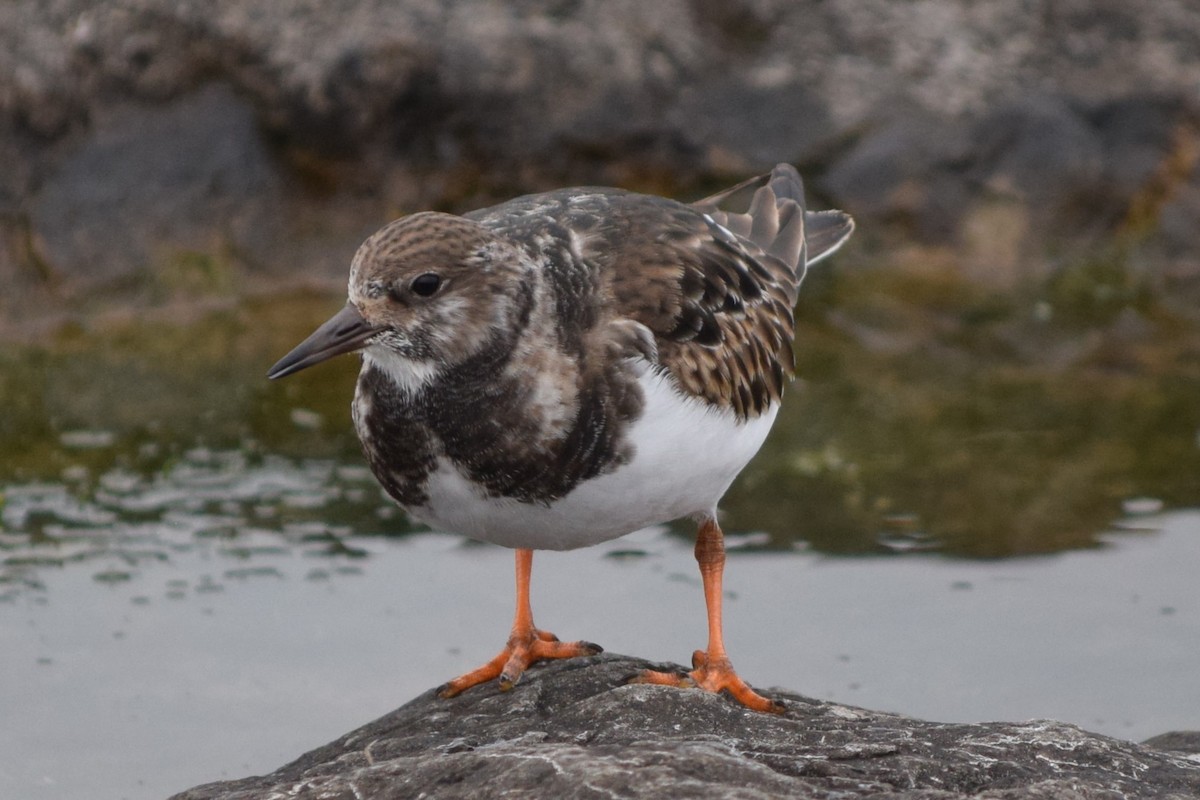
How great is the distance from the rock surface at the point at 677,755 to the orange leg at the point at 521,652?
0.16 ft

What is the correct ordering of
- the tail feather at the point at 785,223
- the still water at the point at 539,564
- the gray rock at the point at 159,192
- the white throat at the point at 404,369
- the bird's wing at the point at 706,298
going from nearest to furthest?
the white throat at the point at 404,369 → the bird's wing at the point at 706,298 → the still water at the point at 539,564 → the tail feather at the point at 785,223 → the gray rock at the point at 159,192

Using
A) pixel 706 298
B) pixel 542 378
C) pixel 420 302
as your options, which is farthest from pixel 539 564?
pixel 420 302

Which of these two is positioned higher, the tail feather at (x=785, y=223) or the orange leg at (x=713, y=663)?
the tail feather at (x=785, y=223)

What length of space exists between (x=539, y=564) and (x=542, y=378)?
250 centimetres

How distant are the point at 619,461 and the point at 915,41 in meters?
5.56

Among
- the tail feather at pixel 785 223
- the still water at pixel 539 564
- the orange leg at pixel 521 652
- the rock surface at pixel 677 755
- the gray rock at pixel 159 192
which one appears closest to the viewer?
the rock surface at pixel 677 755

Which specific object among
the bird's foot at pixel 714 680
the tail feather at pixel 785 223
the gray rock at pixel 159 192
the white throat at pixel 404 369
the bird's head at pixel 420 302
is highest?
the gray rock at pixel 159 192

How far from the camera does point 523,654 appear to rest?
15.7ft

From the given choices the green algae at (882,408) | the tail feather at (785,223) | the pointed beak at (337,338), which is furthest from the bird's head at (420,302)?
the green algae at (882,408)

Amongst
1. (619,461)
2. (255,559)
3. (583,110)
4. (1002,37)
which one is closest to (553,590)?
(255,559)

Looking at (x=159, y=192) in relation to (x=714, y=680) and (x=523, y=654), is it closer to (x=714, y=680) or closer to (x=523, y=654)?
(x=523, y=654)

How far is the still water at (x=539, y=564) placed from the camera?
5395mm

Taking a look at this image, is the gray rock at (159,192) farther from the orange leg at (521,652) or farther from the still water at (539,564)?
the orange leg at (521,652)

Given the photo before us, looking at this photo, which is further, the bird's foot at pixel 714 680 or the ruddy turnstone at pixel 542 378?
the bird's foot at pixel 714 680
